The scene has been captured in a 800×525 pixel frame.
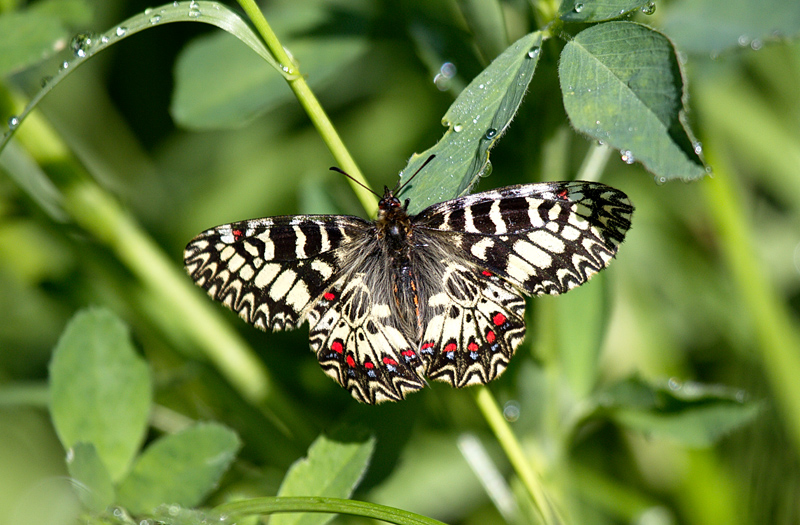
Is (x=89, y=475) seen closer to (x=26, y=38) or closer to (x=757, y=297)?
(x=26, y=38)

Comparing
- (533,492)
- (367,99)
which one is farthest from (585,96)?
(367,99)

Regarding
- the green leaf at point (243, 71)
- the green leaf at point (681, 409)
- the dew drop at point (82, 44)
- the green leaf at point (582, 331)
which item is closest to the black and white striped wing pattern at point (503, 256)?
the green leaf at point (582, 331)

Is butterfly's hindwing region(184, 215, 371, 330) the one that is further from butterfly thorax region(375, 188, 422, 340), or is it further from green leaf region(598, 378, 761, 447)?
green leaf region(598, 378, 761, 447)

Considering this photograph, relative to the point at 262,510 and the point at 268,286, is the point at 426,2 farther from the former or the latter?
the point at 262,510

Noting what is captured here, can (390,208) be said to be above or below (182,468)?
above

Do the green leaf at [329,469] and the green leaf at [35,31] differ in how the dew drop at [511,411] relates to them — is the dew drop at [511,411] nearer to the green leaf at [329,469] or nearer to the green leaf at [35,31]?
the green leaf at [329,469]

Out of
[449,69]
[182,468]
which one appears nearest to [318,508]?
[182,468]

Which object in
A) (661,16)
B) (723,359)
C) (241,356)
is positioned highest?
(661,16)
